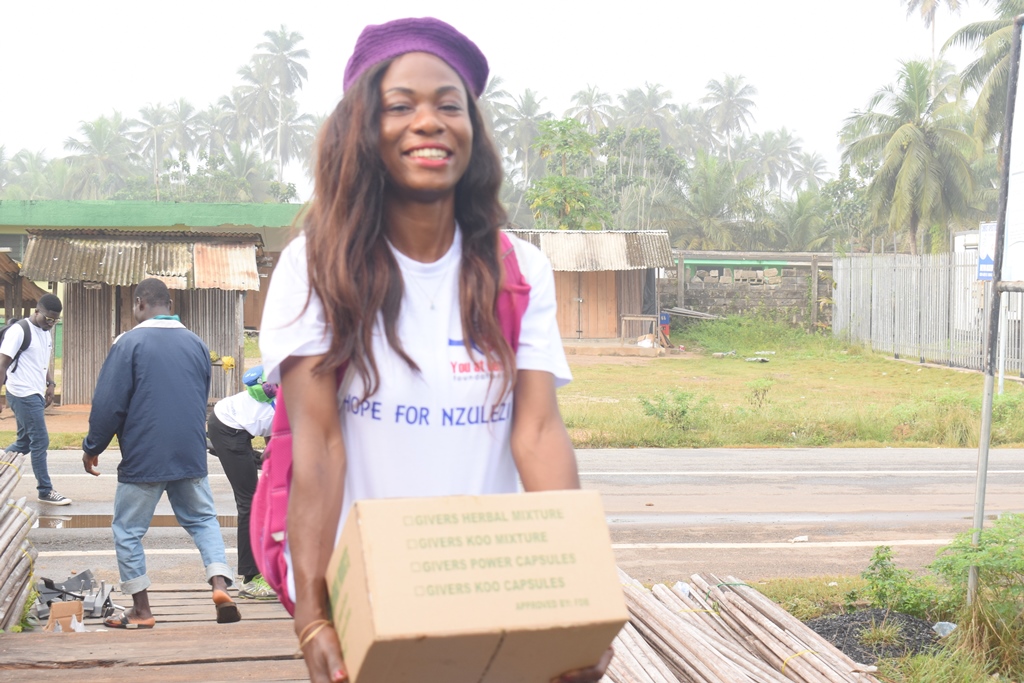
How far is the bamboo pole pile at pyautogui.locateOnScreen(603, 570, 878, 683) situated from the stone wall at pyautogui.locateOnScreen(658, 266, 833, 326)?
24.5 metres

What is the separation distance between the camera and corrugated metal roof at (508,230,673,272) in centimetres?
2719

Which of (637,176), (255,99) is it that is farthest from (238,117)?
(637,176)

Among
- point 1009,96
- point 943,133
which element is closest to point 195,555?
point 1009,96

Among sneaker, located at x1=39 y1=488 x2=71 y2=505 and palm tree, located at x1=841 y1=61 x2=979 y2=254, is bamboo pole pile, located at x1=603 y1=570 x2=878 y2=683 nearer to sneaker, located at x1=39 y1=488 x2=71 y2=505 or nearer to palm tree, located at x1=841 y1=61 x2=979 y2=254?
sneaker, located at x1=39 y1=488 x2=71 y2=505

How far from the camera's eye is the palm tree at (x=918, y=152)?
120 feet

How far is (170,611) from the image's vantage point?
227 inches

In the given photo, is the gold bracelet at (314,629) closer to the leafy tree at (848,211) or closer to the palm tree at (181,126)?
the leafy tree at (848,211)

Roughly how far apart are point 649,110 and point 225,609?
8813 cm

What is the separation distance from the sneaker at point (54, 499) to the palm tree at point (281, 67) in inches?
3109

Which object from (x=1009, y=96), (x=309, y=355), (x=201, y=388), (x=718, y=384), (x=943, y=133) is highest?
(x=943, y=133)

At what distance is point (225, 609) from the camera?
16.9 feet

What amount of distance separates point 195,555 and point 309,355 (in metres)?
6.16

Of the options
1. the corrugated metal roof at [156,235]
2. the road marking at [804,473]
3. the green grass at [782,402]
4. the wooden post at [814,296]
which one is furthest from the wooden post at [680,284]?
the road marking at [804,473]

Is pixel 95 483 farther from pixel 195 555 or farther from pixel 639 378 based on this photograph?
pixel 639 378
